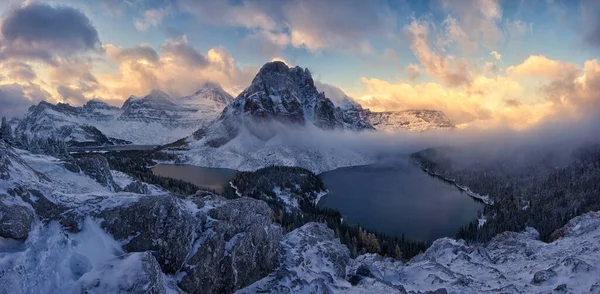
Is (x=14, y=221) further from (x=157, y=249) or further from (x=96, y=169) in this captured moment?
(x=96, y=169)

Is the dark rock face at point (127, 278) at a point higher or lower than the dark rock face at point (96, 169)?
lower

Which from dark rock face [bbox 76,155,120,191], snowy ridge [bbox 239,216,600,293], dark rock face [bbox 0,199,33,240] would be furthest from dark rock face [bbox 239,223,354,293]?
dark rock face [bbox 76,155,120,191]

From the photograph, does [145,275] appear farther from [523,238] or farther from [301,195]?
[301,195]

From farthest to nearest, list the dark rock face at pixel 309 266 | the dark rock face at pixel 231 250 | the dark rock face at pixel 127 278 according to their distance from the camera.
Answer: the dark rock face at pixel 309 266
the dark rock face at pixel 231 250
the dark rock face at pixel 127 278

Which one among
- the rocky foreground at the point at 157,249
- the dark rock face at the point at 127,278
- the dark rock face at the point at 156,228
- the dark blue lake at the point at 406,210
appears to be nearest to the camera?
the dark rock face at the point at 127,278

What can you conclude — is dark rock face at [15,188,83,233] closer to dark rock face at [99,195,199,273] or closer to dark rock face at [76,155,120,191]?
dark rock face at [99,195,199,273]

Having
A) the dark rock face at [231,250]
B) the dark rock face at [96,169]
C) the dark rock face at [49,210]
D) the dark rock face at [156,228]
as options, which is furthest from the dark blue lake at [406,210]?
the dark rock face at [49,210]

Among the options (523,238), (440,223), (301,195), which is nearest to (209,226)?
(523,238)

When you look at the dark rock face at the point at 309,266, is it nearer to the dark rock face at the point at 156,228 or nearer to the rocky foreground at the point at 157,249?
the rocky foreground at the point at 157,249
